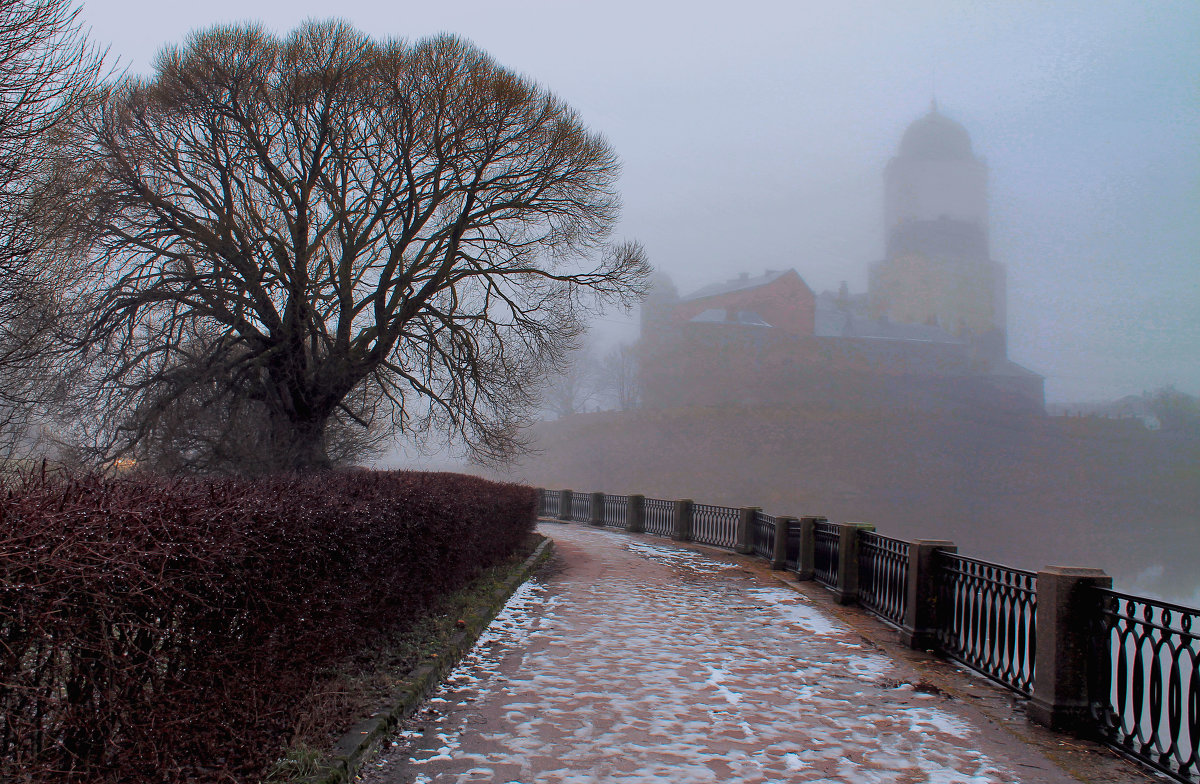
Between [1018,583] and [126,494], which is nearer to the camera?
[126,494]

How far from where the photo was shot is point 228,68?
13.8m

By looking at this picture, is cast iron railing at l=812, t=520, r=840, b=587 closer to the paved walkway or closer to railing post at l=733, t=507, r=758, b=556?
the paved walkway

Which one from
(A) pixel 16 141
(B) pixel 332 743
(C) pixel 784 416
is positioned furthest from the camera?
(C) pixel 784 416

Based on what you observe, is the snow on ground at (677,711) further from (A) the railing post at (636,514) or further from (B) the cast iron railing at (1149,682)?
(A) the railing post at (636,514)

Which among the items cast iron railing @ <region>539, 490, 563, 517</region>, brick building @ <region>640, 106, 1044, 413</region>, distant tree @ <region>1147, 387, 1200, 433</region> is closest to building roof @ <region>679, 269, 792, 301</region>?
brick building @ <region>640, 106, 1044, 413</region>

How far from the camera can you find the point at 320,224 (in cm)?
1540

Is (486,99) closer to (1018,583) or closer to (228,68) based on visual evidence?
(228,68)

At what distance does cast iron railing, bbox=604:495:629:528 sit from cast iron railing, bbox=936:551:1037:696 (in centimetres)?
1908

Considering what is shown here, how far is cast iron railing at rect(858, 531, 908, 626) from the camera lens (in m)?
9.18

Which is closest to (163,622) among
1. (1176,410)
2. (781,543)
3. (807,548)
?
(807,548)

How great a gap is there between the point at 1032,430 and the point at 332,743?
85.3 meters

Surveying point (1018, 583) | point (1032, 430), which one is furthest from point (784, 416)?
point (1018, 583)

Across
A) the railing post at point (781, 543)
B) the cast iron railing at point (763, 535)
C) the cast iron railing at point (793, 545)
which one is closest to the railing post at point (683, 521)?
the cast iron railing at point (763, 535)

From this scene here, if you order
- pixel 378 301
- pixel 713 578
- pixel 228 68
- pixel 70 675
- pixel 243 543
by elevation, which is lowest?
pixel 713 578
